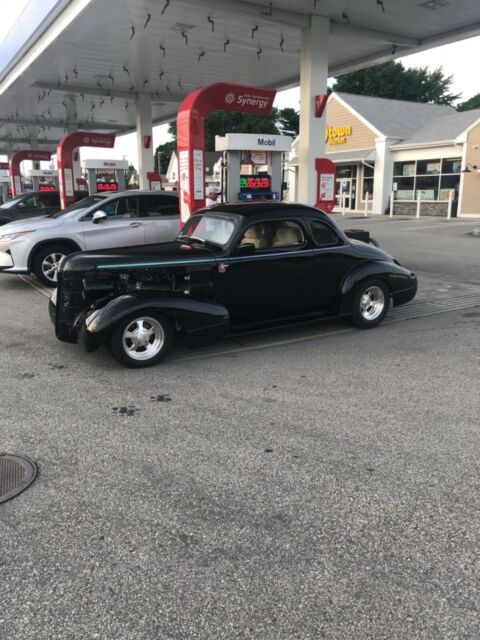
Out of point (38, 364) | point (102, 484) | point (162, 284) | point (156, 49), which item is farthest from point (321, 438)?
point (156, 49)

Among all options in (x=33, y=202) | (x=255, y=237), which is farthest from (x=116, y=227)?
(x=33, y=202)

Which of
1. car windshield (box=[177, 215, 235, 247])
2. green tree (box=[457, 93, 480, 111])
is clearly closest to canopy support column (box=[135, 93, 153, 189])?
car windshield (box=[177, 215, 235, 247])

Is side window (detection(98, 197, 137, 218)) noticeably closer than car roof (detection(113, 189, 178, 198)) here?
Yes

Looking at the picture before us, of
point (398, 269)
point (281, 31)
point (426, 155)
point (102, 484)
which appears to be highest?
point (281, 31)

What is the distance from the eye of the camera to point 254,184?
38.0ft

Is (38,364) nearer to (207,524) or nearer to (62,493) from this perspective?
(62,493)

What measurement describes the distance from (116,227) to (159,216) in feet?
3.11

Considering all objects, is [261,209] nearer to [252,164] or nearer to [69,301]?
[69,301]

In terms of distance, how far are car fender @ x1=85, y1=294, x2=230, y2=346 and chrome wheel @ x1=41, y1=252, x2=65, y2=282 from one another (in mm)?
5122

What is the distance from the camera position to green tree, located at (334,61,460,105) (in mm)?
52344

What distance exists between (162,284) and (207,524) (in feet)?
10.9

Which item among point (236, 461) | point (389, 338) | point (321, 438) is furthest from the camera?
point (389, 338)

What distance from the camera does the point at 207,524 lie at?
297cm

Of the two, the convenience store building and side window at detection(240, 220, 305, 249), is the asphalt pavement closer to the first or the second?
side window at detection(240, 220, 305, 249)
